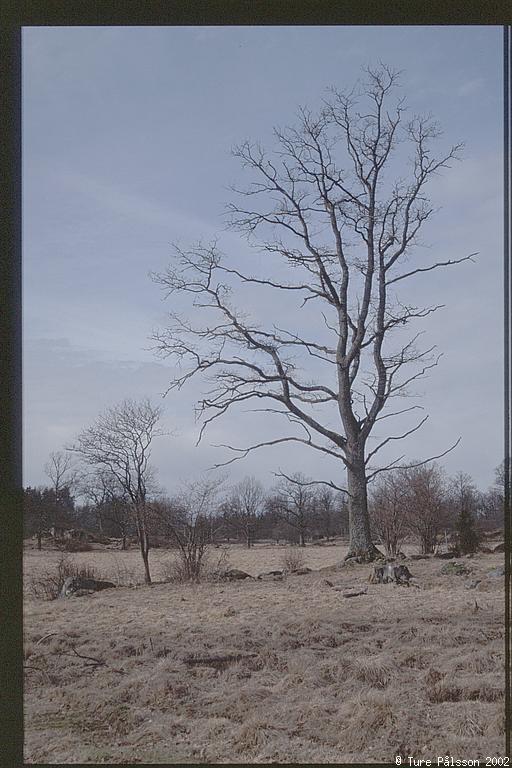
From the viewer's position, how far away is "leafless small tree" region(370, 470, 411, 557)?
2496 mm

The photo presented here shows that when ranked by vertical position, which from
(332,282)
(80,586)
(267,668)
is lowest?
(267,668)

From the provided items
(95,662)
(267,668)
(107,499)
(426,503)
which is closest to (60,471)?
(107,499)

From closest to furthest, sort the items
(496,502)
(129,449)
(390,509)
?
1. (496,502)
2. (129,449)
3. (390,509)

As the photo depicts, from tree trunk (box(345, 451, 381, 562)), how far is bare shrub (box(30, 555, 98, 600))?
0.95 meters

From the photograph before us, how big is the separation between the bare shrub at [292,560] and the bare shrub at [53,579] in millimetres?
707

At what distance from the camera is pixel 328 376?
2.53 meters

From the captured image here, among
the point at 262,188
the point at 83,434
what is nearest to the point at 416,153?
the point at 262,188

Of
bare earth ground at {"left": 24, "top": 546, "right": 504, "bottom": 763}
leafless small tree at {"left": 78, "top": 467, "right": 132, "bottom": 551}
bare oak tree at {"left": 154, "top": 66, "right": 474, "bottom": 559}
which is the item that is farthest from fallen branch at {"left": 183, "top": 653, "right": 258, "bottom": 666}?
bare oak tree at {"left": 154, "top": 66, "right": 474, "bottom": 559}

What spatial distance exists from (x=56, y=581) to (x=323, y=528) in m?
0.92

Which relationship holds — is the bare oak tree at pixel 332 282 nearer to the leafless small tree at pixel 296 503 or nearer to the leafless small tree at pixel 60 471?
the leafless small tree at pixel 296 503

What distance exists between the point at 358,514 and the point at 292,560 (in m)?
0.28

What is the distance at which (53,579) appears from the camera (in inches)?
89.1

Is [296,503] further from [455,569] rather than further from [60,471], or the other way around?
[60,471]

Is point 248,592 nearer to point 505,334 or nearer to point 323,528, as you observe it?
point 323,528
